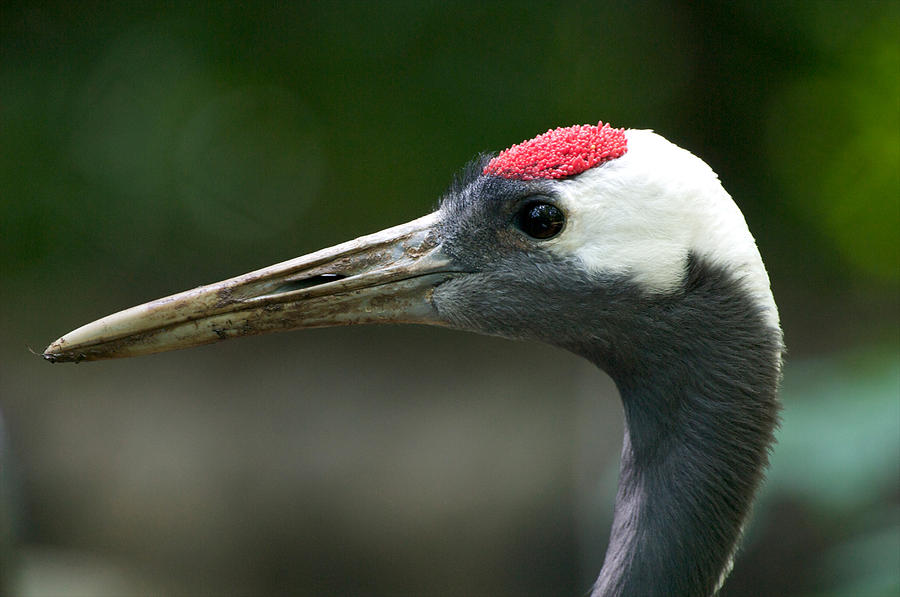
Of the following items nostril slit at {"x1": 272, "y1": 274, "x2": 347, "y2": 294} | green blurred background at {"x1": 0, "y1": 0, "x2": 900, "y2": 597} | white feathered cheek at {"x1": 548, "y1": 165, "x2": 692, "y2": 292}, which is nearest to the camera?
white feathered cheek at {"x1": 548, "y1": 165, "x2": 692, "y2": 292}

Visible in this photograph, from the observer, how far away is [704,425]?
7.64 feet

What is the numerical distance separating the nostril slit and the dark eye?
0.47m

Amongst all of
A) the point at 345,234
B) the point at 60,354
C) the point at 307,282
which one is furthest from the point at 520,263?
the point at 345,234

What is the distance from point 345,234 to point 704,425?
13.1ft

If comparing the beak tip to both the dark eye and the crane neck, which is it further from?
the crane neck

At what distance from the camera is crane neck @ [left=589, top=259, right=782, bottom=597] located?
2.31 metres

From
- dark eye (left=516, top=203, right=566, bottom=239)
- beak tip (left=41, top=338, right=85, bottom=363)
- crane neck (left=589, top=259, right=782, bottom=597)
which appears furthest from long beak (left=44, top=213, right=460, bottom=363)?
crane neck (left=589, top=259, right=782, bottom=597)

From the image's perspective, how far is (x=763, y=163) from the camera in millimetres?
5879

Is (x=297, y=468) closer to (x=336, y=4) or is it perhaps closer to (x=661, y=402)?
(x=336, y=4)

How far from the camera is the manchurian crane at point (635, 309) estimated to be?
2.30 metres

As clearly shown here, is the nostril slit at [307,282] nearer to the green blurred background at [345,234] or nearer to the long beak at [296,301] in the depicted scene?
the long beak at [296,301]

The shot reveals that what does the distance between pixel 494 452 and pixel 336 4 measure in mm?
2778

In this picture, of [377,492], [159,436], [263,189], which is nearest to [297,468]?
[377,492]

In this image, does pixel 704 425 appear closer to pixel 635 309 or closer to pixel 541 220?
pixel 635 309
